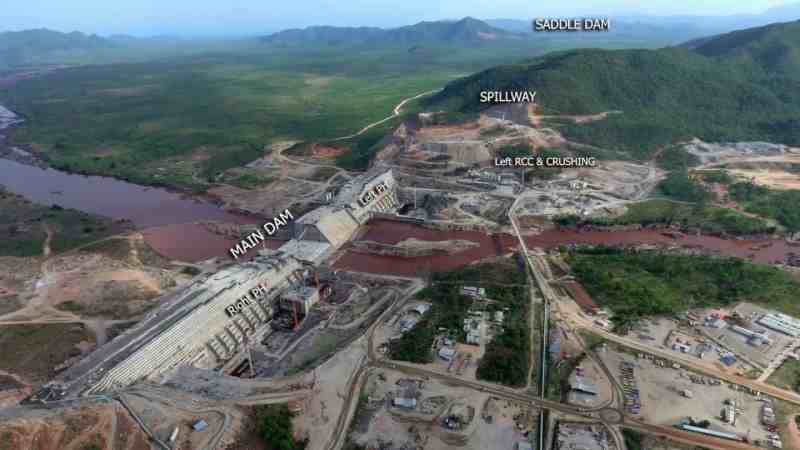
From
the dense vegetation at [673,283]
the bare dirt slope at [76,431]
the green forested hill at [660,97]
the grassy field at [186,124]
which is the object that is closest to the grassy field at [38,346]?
the bare dirt slope at [76,431]

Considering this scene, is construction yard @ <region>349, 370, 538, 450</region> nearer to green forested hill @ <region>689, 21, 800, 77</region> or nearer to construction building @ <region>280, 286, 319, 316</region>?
construction building @ <region>280, 286, 319, 316</region>

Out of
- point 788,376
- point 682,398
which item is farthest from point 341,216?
point 788,376

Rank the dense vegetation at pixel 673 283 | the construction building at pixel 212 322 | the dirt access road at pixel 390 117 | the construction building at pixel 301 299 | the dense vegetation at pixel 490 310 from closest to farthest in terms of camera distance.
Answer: the dense vegetation at pixel 490 310, the construction building at pixel 212 322, the dense vegetation at pixel 673 283, the construction building at pixel 301 299, the dirt access road at pixel 390 117

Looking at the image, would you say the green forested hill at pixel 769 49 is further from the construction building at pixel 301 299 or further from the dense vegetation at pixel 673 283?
the construction building at pixel 301 299

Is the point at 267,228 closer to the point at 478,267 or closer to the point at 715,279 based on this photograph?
the point at 478,267

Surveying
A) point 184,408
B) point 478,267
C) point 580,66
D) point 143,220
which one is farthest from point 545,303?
point 580,66

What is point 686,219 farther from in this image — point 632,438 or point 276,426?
point 276,426

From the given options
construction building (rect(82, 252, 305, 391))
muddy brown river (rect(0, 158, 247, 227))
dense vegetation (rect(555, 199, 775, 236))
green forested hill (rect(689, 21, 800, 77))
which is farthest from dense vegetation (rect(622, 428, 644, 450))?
green forested hill (rect(689, 21, 800, 77))
